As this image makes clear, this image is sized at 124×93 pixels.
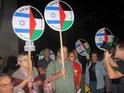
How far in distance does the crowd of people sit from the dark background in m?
6.46

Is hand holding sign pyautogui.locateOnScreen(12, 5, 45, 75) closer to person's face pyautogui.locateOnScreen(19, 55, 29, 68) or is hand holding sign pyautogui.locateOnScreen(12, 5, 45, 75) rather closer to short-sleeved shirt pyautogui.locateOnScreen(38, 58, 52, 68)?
person's face pyautogui.locateOnScreen(19, 55, 29, 68)

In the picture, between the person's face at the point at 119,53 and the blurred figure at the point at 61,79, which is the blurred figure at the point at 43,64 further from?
the person's face at the point at 119,53

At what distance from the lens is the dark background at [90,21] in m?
A: 21.6

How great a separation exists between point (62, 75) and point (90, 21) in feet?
46.5

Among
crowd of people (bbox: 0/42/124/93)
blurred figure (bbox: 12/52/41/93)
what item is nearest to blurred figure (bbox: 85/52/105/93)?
crowd of people (bbox: 0/42/124/93)

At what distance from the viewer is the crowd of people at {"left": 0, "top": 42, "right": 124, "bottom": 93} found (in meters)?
7.42

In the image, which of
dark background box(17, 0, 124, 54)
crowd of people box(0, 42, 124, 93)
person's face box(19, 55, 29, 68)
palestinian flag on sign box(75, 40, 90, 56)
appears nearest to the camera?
crowd of people box(0, 42, 124, 93)

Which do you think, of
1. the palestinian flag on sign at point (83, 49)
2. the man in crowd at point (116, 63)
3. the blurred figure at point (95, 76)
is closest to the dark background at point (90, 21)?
the palestinian flag on sign at point (83, 49)

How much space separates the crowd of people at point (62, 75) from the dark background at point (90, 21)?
21.2 feet

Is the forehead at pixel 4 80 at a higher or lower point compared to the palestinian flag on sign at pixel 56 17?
lower

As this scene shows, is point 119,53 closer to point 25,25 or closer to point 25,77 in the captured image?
point 25,77

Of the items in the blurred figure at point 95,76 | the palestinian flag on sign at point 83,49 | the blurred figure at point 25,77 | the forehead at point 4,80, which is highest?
the forehead at point 4,80

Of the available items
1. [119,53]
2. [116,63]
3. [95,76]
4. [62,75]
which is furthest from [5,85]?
[95,76]

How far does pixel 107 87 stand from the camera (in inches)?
655
